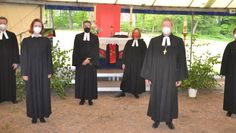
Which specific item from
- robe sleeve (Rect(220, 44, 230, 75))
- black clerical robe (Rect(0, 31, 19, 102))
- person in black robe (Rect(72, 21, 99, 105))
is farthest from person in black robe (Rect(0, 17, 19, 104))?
robe sleeve (Rect(220, 44, 230, 75))

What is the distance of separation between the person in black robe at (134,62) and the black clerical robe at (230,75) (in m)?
2.07

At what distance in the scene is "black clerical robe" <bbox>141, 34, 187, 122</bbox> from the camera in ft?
17.4

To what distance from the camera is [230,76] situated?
20.9ft

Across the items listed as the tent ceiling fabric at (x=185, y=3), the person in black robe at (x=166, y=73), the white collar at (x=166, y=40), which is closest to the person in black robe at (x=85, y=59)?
the person in black robe at (x=166, y=73)

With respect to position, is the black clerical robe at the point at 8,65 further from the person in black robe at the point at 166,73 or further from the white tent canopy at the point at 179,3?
the white tent canopy at the point at 179,3

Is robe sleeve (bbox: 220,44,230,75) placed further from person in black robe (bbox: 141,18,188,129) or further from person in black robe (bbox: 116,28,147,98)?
person in black robe (bbox: 116,28,147,98)

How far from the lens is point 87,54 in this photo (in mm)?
6871

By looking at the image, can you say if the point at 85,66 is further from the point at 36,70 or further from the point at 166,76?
the point at 166,76

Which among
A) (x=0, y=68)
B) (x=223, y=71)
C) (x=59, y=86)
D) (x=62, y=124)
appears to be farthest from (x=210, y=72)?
(x=0, y=68)

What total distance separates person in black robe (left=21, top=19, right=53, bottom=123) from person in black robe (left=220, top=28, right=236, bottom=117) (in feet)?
11.4

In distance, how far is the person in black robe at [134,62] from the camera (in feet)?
25.6

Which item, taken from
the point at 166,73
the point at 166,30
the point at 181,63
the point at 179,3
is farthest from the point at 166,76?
the point at 179,3

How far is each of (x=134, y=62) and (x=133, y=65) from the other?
77mm

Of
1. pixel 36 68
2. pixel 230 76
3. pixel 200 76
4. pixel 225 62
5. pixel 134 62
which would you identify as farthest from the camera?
pixel 200 76
